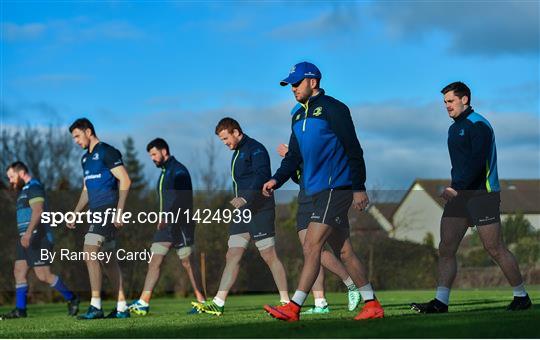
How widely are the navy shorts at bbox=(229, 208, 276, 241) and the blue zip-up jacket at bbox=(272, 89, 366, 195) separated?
3.58 m

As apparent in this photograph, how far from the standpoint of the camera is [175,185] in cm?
1400

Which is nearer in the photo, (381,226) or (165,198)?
(165,198)

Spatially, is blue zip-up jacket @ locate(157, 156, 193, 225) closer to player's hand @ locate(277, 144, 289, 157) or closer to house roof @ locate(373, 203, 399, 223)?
player's hand @ locate(277, 144, 289, 157)

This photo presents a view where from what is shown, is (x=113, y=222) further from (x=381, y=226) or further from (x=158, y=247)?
(x=381, y=226)

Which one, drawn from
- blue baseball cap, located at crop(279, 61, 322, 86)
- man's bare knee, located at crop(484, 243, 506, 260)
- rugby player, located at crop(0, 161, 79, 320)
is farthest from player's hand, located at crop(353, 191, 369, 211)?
rugby player, located at crop(0, 161, 79, 320)

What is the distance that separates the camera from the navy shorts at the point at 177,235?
13984 mm

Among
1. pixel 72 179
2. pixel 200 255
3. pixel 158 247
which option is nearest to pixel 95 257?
pixel 158 247

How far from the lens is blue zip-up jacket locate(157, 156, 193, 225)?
13.8 m

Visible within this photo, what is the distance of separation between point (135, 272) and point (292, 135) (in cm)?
1781

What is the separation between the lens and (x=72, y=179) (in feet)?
155

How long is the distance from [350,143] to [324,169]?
Result: 35 cm

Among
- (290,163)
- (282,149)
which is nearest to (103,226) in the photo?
(282,149)

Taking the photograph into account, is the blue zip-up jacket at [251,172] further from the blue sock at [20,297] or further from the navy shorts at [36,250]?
the blue sock at [20,297]

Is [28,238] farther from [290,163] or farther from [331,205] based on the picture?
[331,205]
